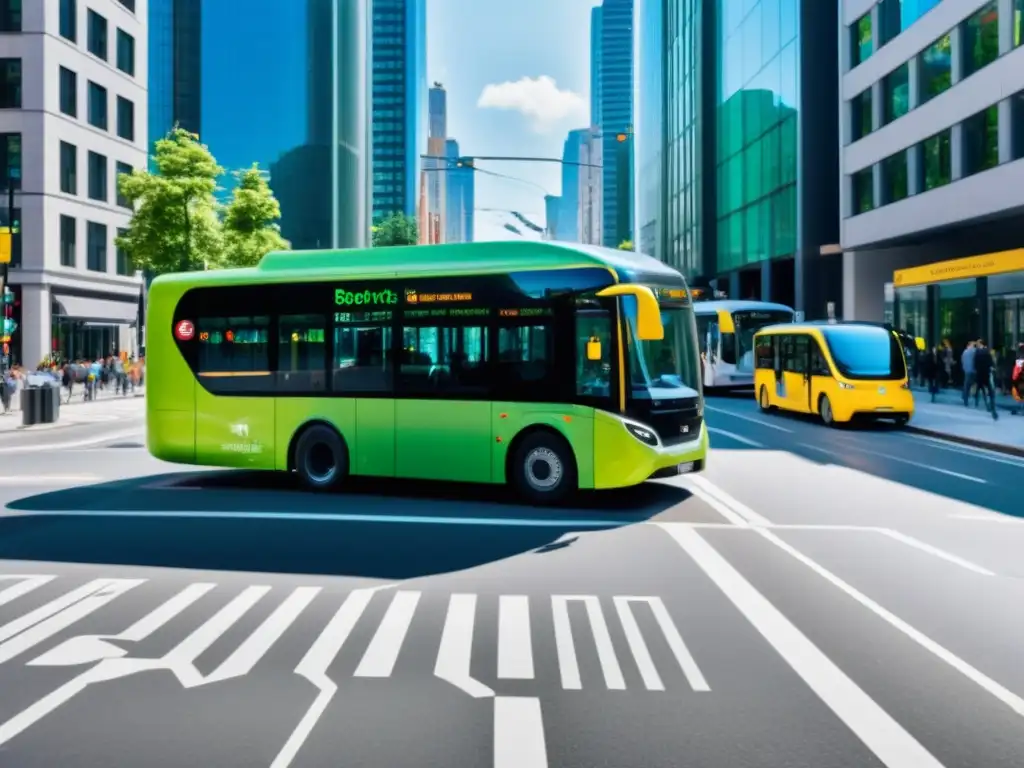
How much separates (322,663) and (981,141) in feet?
111

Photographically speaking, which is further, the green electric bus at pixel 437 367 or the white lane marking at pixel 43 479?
the white lane marking at pixel 43 479

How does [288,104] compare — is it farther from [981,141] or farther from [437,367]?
[437,367]

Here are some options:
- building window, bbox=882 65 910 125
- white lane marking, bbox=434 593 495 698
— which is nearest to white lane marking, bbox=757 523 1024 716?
white lane marking, bbox=434 593 495 698

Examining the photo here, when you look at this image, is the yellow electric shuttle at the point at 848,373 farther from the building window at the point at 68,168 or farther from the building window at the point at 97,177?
the building window at the point at 97,177

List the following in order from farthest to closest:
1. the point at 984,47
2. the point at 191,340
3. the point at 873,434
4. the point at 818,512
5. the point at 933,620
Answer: the point at 984,47
the point at 873,434
the point at 191,340
the point at 818,512
the point at 933,620

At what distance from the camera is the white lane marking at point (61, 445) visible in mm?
21594

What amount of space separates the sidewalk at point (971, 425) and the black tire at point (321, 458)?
485 inches

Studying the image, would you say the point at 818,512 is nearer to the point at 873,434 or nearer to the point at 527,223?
the point at 873,434

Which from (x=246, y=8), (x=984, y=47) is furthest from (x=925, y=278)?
(x=246, y=8)

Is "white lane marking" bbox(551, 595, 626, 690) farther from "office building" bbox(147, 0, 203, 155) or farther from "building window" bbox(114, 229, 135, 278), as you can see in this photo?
"office building" bbox(147, 0, 203, 155)

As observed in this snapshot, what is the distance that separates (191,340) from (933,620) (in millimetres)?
11123

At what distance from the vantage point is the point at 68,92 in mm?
53000

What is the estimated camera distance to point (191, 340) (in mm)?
15867

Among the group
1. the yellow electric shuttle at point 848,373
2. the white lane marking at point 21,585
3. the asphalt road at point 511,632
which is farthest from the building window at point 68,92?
the white lane marking at point 21,585
